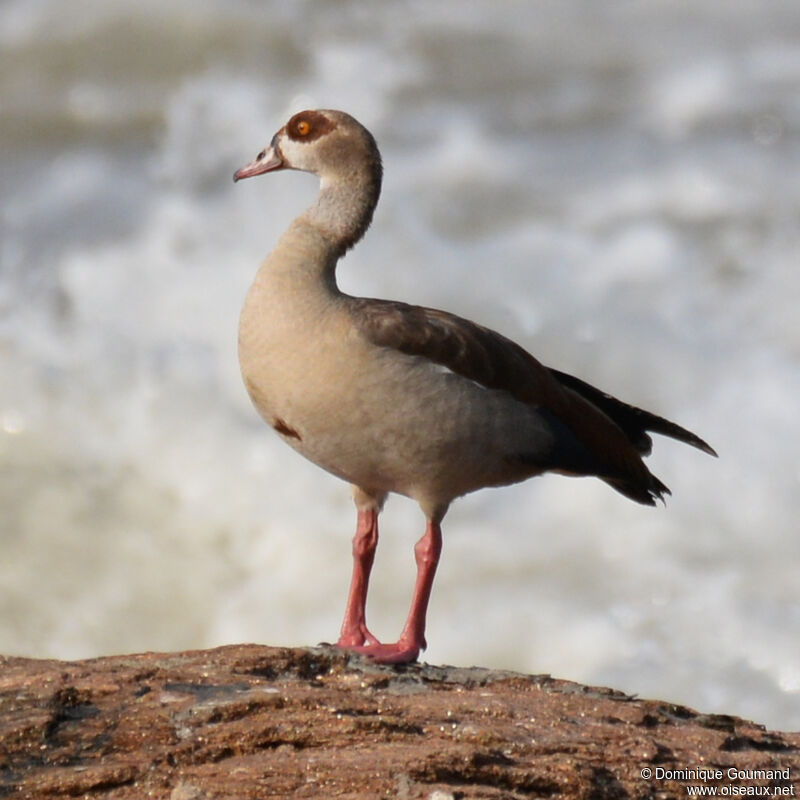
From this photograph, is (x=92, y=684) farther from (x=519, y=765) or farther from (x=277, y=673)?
(x=519, y=765)

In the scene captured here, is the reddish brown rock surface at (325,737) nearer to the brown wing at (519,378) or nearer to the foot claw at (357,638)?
the foot claw at (357,638)

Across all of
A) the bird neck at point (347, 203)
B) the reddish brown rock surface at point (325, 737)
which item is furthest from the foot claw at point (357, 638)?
the bird neck at point (347, 203)

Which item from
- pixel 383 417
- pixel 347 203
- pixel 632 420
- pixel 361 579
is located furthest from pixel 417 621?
pixel 347 203

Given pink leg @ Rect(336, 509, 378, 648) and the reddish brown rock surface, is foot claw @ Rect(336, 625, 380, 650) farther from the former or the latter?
the reddish brown rock surface

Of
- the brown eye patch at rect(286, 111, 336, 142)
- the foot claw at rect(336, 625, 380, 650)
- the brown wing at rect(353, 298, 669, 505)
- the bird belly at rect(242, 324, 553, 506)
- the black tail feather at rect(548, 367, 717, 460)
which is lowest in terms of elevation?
the foot claw at rect(336, 625, 380, 650)

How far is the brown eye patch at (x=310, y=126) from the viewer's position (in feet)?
22.4

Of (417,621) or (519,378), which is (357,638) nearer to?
(417,621)

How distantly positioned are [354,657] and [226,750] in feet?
3.83

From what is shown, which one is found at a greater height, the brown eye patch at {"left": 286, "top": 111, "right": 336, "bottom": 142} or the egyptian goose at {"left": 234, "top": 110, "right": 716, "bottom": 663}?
the brown eye patch at {"left": 286, "top": 111, "right": 336, "bottom": 142}

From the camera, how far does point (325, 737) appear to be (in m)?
4.64

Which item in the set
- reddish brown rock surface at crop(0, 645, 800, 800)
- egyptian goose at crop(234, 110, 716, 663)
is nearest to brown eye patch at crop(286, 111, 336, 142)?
egyptian goose at crop(234, 110, 716, 663)

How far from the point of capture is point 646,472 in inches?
282

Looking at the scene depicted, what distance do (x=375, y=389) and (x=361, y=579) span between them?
1.12 metres

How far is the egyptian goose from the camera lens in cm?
589
